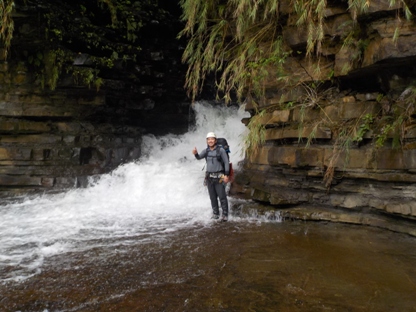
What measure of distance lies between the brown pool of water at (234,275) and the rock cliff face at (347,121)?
899 millimetres

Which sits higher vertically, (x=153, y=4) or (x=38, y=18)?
(x=153, y=4)

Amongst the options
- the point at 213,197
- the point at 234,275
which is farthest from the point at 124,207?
the point at 234,275

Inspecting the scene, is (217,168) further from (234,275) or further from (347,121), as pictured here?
(234,275)

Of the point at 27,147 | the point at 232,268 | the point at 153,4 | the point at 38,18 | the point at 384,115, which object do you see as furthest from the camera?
the point at 153,4

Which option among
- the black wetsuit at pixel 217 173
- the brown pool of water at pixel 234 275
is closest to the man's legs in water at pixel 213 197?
the black wetsuit at pixel 217 173

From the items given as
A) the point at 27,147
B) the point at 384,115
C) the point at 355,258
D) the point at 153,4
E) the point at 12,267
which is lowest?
the point at 12,267

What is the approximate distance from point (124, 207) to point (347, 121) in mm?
5438

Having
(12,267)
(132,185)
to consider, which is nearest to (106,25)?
(132,185)

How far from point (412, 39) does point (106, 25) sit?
27.1 ft

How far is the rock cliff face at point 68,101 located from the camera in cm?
911

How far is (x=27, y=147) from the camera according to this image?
9.46 metres

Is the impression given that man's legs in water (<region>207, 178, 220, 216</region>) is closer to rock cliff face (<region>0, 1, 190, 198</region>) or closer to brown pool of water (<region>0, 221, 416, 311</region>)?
brown pool of water (<region>0, 221, 416, 311</region>)

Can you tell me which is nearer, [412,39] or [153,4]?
[412,39]

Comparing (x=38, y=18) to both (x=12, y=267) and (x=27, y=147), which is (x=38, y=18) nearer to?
(x=27, y=147)
